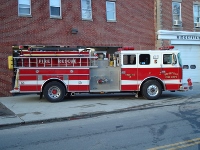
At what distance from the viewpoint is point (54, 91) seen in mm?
11938

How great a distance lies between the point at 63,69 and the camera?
1182 centimetres

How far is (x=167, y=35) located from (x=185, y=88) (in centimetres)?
875

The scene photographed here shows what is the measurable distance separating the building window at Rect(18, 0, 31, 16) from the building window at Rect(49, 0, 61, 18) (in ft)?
4.43

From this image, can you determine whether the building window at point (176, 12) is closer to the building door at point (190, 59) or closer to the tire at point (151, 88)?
the building door at point (190, 59)

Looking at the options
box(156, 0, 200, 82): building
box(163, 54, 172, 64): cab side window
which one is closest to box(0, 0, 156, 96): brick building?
box(156, 0, 200, 82): building

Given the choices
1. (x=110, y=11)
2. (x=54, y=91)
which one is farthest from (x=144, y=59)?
(x=110, y=11)

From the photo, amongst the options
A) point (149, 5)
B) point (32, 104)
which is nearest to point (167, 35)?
point (149, 5)

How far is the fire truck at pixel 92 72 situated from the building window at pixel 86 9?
5.58 metres

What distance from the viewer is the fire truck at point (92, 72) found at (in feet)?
38.4

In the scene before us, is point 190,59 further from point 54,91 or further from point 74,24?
point 54,91

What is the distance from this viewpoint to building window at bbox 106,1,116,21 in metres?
18.0

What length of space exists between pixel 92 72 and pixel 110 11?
24.6 ft

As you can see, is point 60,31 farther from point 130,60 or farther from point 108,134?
point 108,134

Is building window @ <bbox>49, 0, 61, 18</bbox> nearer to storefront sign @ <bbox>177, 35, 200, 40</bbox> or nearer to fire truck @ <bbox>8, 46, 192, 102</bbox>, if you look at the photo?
fire truck @ <bbox>8, 46, 192, 102</bbox>
